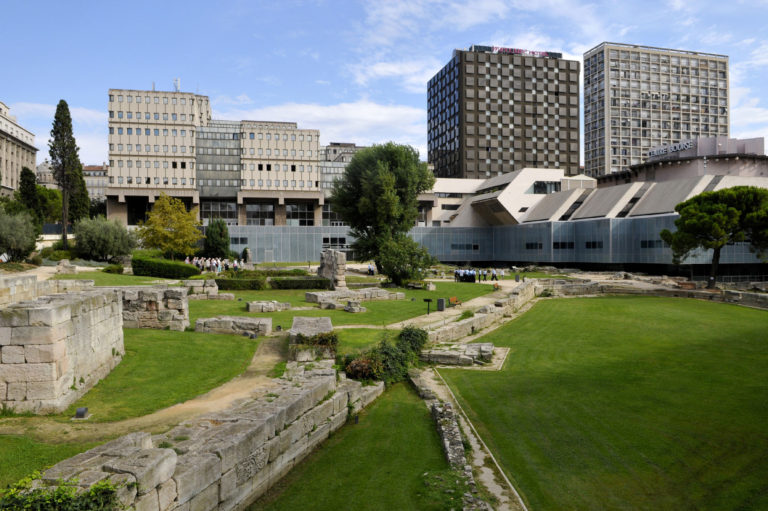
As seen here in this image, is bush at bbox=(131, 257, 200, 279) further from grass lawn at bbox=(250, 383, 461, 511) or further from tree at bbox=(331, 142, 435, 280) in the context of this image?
grass lawn at bbox=(250, 383, 461, 511)

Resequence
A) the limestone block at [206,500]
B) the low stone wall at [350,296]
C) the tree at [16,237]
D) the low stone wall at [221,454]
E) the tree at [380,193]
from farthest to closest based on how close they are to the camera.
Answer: the tree at [380,193], the tree at [16,237], the low stone wall at [350,296], the limestone block at [206,500], the low stone wall at [221,454]

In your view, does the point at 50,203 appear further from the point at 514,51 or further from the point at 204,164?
the point at 514,51

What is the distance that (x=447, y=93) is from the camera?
12038 centimetres

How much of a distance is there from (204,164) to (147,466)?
77.9 m

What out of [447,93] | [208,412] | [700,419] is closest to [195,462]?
[208,412]

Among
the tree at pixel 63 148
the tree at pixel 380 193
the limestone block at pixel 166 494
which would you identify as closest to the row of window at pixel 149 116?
the tree at pixel 63 148

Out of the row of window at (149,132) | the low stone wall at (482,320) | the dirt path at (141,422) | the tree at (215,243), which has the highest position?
the row of window at (149,132)

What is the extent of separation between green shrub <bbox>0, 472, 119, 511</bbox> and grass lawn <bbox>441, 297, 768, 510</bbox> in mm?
6034

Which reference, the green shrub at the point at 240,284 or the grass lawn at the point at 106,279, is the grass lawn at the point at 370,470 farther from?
the grass lawn at the point at 106,279

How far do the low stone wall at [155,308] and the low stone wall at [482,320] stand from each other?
32.3ft

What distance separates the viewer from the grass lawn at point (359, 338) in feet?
55.7

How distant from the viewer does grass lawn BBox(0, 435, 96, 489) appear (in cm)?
684

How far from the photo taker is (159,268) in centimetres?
3778

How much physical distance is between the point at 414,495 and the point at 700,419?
736 centimetres
